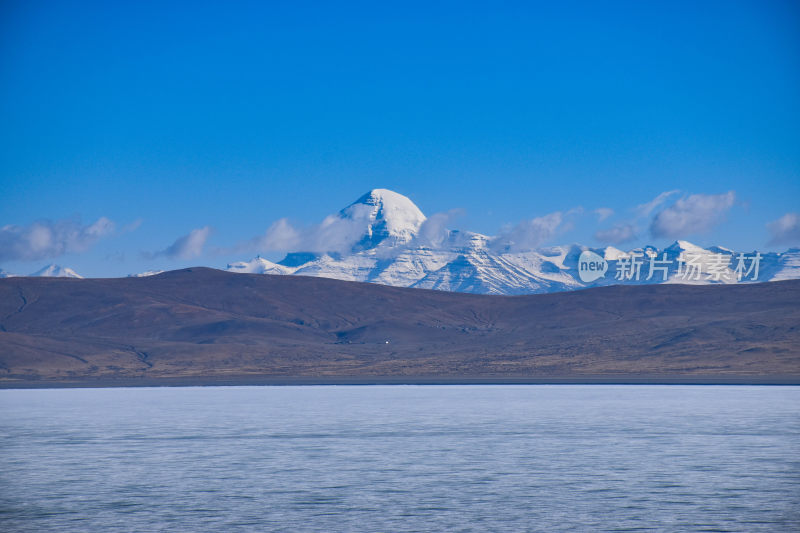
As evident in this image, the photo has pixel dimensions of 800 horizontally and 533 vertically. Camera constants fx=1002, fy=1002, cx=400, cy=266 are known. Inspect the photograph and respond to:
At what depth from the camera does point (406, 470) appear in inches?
1671

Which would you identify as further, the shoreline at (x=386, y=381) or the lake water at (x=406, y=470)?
the shoreline at (x=386, y=381)

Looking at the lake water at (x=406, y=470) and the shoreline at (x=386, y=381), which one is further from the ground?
the shoreline at (x=386, y=381)

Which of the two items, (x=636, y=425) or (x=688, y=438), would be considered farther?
(x=636, y=425)

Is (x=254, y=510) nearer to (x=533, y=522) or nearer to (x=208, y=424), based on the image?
(x=533, y=522)

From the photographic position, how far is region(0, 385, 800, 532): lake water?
31.4 metres

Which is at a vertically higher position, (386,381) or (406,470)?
(386,381)

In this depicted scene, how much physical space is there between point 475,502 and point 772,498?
10.1 m

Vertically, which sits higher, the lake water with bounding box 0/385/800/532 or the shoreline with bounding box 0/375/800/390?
the shoreline with bounding box 0/375/800/390

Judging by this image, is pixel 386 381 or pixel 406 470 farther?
pixel 386 381

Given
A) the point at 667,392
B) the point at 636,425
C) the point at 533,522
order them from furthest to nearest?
the point at 667,392 < the point at 636,425 < the point at 533,522

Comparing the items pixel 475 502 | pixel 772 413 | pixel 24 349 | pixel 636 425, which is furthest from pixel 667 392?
pixel 24 349

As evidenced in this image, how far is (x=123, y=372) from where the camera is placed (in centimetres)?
17312

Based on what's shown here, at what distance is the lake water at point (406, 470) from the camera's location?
1236 inches

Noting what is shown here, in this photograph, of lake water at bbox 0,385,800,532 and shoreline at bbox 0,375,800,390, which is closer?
lake water at bbox 0,385,800,532
